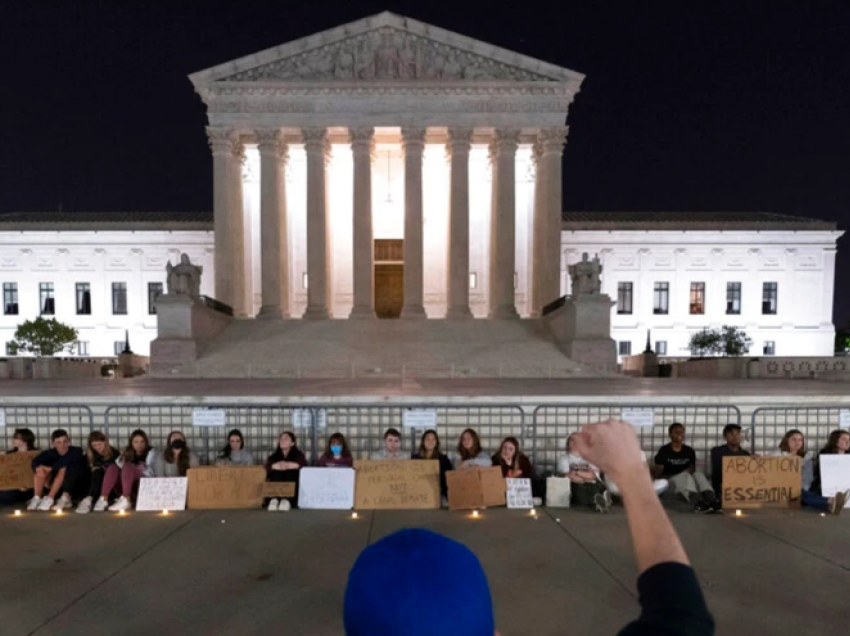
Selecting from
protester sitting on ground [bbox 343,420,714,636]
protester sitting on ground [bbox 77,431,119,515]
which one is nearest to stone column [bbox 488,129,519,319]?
protester sitting on ground [bbox 77,431,119,515]

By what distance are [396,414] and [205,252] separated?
51153 mm

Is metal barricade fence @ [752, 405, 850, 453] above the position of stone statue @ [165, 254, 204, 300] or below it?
below

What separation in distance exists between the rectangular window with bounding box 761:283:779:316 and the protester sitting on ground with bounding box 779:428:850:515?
55.4 metres

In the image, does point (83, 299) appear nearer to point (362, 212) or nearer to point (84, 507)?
point (362, 212)

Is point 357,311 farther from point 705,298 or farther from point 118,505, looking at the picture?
point 705,298

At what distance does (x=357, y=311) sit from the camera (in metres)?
35.8

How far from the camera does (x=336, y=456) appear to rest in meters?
8.90

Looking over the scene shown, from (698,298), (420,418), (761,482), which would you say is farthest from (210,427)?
(698,298)

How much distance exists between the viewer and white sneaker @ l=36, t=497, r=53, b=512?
8.21 metres

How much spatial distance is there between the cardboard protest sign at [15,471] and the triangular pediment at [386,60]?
3153 centimetres

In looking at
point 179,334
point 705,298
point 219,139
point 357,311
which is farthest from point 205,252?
point 705,298

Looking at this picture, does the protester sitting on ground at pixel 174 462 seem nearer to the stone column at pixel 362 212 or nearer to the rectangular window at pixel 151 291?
the stone column at pixel 362 212

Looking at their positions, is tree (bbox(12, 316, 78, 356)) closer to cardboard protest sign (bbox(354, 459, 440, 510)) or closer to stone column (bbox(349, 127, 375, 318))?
stone column (bbox(349, 127, 375, 318))

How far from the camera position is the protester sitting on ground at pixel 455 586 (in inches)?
57.5
